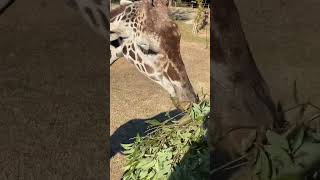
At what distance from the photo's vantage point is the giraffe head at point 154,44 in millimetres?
3352

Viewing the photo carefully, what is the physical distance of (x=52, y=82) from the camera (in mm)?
1654

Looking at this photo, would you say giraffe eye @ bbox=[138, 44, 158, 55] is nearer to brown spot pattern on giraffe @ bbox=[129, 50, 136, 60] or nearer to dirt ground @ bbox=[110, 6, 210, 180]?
brown spot pattern on giraffe @ bbox=[129, 50, 136, 60]

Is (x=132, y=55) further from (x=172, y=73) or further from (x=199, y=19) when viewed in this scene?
(x=199, y=19)

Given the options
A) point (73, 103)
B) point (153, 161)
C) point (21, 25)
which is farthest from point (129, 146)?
point (21, 25)

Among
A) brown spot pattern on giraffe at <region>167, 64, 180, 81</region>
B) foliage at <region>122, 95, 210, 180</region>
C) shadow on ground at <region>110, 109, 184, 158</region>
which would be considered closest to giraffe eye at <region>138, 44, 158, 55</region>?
brown spot pattern on giraffe at <region>167, 64, 180, 81</region>

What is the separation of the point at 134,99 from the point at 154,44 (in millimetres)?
2689

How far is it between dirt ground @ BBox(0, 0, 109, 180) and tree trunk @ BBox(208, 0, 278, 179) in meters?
0.39

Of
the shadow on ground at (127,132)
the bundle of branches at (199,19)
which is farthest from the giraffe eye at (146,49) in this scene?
the bundle of branches at (199,19)

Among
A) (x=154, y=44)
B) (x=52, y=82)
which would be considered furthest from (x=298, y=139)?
(x=154, y=44)

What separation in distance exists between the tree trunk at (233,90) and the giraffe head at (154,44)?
53.4 inches

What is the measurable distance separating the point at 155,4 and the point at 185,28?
815cm

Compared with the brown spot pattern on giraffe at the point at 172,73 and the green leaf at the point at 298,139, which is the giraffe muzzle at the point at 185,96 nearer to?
the brown spot pattern on giraffe at the point at 172,73

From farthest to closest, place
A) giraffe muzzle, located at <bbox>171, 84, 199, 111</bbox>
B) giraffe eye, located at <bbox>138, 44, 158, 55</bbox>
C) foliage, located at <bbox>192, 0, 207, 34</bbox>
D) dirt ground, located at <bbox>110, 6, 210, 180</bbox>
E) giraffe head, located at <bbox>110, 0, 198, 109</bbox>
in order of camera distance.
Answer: foliage, located at <bbox>192, 0, 207, 34</bbox> < dirt ground, located at <bbox>110, 6, 210, 180</bbox> < giraffe eye, located at <bbox>138, 44, 158, 55</bbox> < giraffe head, located at <bbox>110, 0, 198, 109</bbox> < giraffe muzzle, located at <bbox>171, 84, 199, 111</bbox>

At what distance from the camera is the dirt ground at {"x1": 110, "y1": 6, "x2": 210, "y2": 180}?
4.68 meters
